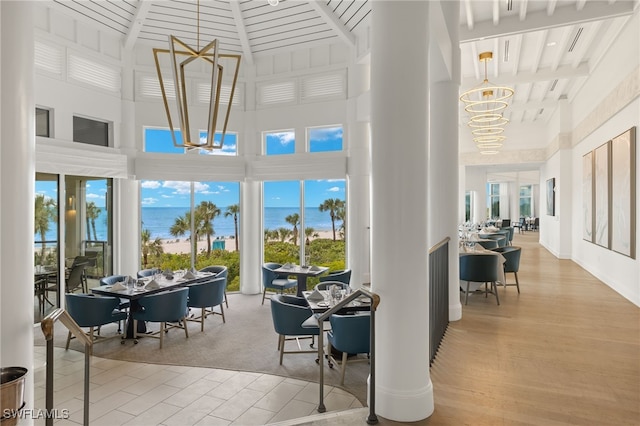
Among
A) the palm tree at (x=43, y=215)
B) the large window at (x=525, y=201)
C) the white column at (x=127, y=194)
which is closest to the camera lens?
the palm tree at (x=43, y=215)

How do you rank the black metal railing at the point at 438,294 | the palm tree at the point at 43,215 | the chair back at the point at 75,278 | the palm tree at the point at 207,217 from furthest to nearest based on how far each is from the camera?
1. the palm tree at the point at 207,217
2. the chair back at the point at 75,278
3. the palm tree at the point at 43,215
4. the black metal railing at the point at 438,294

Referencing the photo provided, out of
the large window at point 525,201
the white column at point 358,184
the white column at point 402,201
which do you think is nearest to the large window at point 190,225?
the white column at point 358,184

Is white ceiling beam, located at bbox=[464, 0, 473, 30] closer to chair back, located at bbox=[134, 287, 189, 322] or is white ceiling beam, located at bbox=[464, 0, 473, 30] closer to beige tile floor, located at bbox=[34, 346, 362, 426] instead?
beige tile floor, located at bbox=[34, 346, 362, 426]

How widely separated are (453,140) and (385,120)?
115 inches

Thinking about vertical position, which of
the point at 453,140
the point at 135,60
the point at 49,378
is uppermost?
the point at 135,60

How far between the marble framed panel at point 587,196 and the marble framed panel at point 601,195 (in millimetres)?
401

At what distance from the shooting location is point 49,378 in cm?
257

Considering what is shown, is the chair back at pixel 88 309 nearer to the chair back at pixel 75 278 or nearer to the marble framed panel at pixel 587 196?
the chair back at pixel 75 278

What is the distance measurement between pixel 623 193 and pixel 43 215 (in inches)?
396

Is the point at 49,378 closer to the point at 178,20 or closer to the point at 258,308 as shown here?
the point at 258,308

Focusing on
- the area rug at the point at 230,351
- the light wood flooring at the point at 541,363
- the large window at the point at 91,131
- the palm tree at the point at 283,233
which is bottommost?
the area rug at the point at 230,351

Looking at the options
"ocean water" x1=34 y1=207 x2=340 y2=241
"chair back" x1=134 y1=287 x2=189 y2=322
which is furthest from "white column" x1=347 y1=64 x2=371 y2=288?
"chair back" x1=134 y1=287 x2=189 y2=322

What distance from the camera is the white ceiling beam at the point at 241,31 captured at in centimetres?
833

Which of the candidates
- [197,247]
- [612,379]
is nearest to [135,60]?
[197,247]
